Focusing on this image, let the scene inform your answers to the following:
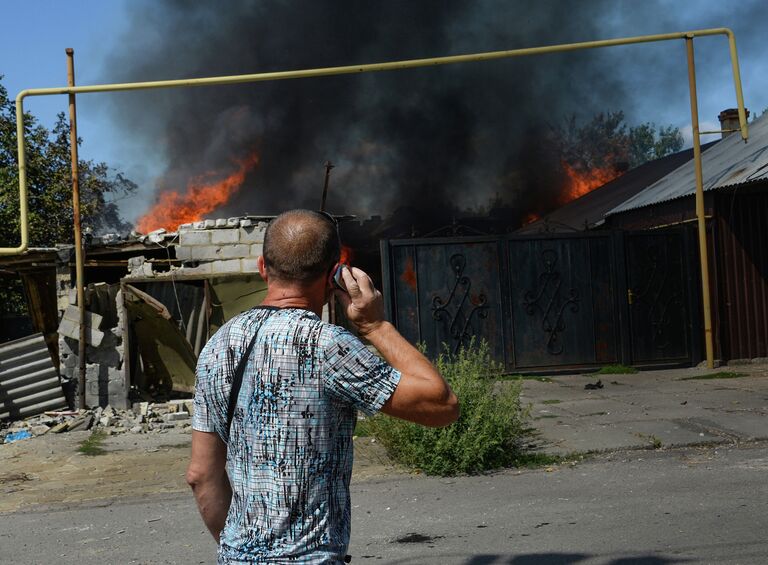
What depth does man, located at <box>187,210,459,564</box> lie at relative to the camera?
1.99 metres

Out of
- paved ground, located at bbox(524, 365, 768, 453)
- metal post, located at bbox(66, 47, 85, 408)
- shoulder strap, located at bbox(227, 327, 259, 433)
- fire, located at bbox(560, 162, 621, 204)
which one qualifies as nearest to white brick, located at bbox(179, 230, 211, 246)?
metal post, located at bbox(66, 47, 85, 408)

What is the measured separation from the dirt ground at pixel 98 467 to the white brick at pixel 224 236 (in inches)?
131

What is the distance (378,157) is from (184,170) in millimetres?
6866

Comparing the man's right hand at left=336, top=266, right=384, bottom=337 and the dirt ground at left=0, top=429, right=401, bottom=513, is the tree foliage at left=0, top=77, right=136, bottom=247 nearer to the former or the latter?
the dirt ground at left=0, top=429, right=401, bottom=513

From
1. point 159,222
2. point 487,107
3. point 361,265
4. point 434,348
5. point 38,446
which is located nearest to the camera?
point 38,446

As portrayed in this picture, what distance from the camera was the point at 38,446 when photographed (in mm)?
8492

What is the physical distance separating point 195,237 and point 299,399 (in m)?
9.95

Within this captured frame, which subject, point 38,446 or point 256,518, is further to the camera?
point 38,446

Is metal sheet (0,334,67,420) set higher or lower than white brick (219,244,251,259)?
lower

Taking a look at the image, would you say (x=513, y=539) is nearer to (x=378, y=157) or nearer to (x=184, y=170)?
Answer: (x=378, y=157)

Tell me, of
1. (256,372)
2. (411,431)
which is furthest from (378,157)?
(256,372)

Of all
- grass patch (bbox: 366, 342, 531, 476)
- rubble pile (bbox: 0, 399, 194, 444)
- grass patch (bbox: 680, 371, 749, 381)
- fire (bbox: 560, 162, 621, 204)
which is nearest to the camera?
grass patch (bbox: 366, 342, 531, 476)

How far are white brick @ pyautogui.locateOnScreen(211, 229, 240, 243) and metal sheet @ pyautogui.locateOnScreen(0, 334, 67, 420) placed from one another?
2.71 m

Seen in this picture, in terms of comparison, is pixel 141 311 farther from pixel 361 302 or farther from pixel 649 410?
pixel 361 302
